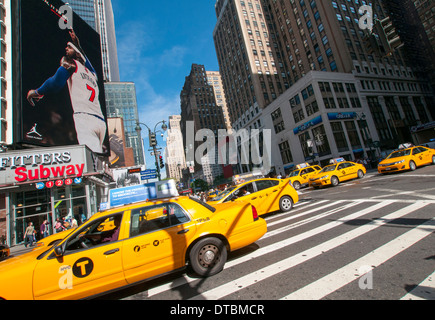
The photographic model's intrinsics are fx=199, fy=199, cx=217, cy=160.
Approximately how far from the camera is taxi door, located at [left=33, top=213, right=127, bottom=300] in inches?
120

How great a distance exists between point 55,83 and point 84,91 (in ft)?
14.4

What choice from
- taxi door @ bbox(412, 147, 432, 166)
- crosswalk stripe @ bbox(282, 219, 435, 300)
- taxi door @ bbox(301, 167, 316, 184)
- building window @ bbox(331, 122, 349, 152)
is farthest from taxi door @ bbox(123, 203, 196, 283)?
building window @ bbox(331, 122, 349, 152)

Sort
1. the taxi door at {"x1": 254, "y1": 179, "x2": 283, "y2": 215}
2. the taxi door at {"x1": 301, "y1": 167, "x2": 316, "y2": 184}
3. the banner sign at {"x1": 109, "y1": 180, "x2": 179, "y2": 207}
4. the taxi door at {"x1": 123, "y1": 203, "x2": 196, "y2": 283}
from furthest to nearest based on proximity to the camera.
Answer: the taxi door at {"x1": 301, "y1": 167, "x2": 316, "y2": 184} → the banner sign at {"x1": 109, "y1": 180, "x2": 179, "y2": 207} → the taxi door at {"x1": 254, "y1": 179, "x2": 283, "y2": 215} → the taxi door at {"x1": 123, "y1": 203, "x2": 196, "y2": 283}

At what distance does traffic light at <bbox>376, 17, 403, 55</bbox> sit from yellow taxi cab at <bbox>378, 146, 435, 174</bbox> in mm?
8293

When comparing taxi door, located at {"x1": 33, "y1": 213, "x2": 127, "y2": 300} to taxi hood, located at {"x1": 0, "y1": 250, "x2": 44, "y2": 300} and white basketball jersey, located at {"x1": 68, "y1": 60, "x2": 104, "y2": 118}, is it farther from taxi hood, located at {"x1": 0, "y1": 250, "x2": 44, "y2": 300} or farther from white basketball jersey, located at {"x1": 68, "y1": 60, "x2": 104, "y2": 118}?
white basketball jersey, located at {"x1": 68, "y1": 60, "x2": 104, "y2": 118}

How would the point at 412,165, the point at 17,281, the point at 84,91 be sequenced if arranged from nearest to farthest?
the point at 17,281, the point at 412,165, the point at 84,91

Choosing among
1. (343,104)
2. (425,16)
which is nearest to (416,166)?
(343,104)

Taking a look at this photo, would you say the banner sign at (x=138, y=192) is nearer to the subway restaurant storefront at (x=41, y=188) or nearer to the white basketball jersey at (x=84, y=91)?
the subway restaurant storefront at (x=41, y=188)

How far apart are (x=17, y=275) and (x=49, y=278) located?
395 mm

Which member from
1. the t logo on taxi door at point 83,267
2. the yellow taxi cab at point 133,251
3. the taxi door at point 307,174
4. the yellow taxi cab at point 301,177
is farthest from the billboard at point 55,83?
the taxi door at point 307,174

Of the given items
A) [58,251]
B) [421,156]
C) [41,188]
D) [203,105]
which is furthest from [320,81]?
[203,105]

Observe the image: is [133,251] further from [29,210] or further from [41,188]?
[29,210]

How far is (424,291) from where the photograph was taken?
2.31 meters
